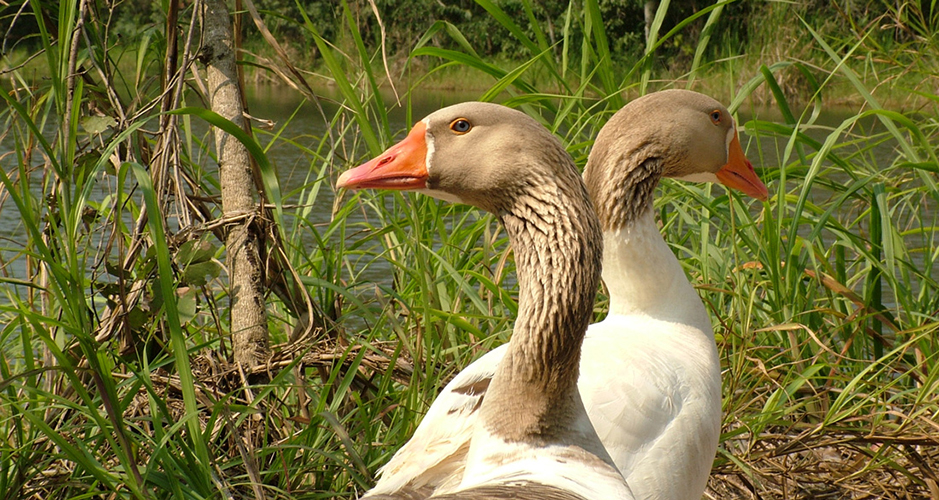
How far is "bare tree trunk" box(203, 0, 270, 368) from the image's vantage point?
8.07 ft

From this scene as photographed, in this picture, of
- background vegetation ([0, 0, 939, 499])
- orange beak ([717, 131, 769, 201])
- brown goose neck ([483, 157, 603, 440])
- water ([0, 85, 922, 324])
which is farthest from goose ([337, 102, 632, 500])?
orange beak ([717, 131, 769, 201])

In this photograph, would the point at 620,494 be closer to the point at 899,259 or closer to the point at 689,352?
the point at 689,352

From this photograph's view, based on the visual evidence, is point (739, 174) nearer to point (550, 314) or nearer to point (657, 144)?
point (657, 144)

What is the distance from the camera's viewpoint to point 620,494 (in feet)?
5.19

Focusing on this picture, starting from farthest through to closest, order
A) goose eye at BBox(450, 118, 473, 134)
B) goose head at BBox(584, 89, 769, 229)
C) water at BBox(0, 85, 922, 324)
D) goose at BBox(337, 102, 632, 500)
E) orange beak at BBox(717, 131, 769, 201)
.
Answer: water at BBox(0, 85, 922, 324)
orange beak at BBox(717, 131, 769, 201)
goose head at BBox(584, 89, 769, 229)
goose eye at BBox(450, 118, 473, 134)
goose at BBox(337, 102, 632, 500)

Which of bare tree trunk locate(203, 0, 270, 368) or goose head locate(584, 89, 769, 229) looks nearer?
bare tree trunk locate(203, 0, 270, 368)

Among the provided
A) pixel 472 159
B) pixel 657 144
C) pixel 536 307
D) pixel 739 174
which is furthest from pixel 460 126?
pixel 739 174

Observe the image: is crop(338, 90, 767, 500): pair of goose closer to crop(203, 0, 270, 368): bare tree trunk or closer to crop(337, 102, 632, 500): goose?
crop(337, 102, 632, 500): goose

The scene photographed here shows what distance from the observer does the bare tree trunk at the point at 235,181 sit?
2461mm


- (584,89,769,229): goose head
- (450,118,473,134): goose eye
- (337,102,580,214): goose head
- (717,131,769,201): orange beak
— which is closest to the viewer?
(337,102,580,214): goose head

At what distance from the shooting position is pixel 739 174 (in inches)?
113

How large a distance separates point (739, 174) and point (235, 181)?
1464 millimetres

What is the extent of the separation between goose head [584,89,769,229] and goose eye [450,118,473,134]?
737 millimetres

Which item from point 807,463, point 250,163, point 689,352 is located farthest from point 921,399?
point 250,163
